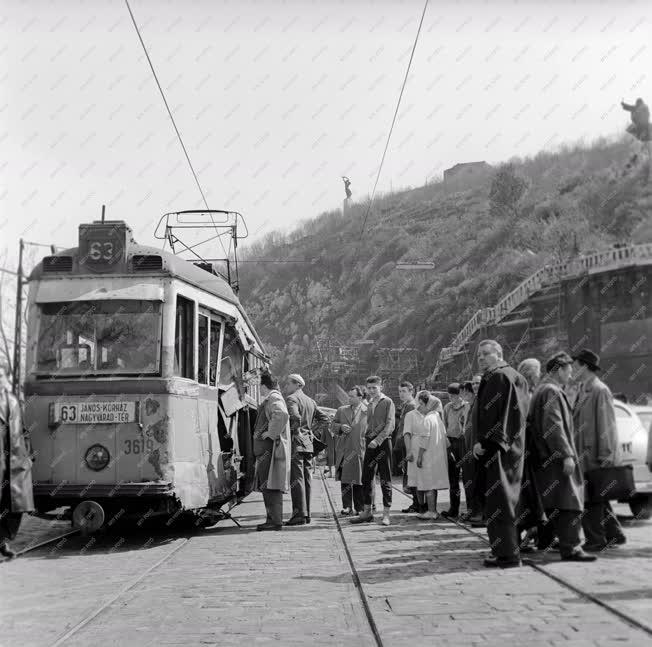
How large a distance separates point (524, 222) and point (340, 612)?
303 feet

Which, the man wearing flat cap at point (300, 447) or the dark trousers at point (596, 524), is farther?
the man wearing flat cap at point (300, 447)

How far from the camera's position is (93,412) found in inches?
363

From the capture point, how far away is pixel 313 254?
129 meters

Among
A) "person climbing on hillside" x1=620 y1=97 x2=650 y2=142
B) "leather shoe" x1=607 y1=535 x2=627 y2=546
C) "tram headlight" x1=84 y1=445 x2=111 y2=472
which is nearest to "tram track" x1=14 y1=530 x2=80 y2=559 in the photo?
"tram headlight" x1=84 y1=445 x2=111 y2=472

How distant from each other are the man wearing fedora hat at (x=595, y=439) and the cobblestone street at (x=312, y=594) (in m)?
0.29

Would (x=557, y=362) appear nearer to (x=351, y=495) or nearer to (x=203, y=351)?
(x=203, y=351)

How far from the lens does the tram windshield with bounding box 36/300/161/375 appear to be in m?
9.45

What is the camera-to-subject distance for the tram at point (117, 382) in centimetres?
913

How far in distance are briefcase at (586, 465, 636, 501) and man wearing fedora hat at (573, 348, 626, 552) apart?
5 cm

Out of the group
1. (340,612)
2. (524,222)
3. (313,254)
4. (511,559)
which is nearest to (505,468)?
(511,559)

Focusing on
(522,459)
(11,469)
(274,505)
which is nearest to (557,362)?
(522,459)

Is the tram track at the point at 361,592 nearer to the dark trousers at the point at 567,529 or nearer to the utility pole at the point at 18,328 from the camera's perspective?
the dark trousers at the point at 567,529

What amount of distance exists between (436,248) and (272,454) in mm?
103869

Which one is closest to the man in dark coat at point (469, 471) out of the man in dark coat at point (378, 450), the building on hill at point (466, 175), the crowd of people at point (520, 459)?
the crowd of people at point (520, 459)
